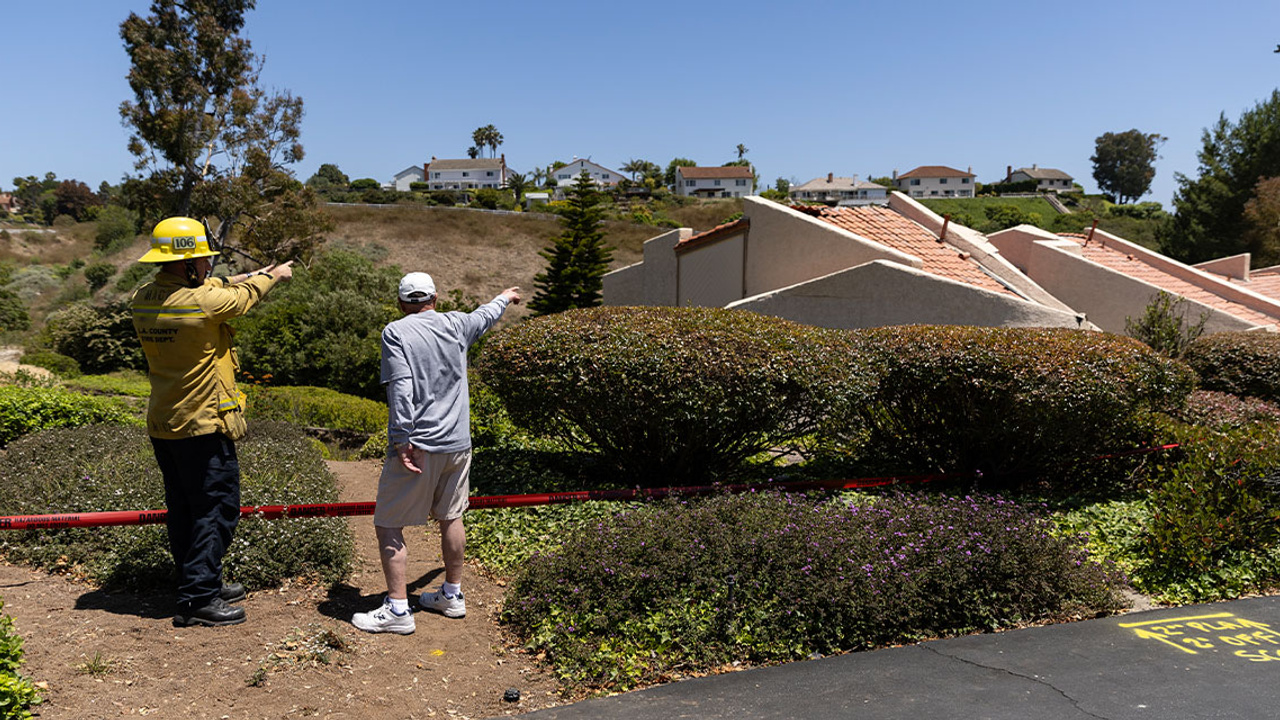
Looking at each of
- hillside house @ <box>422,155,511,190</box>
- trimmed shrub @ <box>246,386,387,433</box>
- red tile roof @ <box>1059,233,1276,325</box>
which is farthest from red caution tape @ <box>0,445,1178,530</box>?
hillside house @ <box>422,155,511,190</box>

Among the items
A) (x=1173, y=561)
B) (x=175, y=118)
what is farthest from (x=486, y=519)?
(x=175, y=118)

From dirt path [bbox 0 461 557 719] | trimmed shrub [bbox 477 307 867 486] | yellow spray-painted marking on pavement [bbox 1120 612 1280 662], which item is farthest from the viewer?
trimmed shrub [bbox 477 307 867 486]

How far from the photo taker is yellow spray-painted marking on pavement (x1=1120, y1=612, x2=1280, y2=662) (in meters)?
4.57

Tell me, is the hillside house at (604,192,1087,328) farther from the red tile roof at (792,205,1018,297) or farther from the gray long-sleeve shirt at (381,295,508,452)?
the gray long-sleeve shirt at (381,295,508,452)

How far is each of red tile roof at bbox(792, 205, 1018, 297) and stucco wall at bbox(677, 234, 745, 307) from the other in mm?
1686

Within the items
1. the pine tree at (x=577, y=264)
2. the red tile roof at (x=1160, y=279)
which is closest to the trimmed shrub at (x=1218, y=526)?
the red tile roof at (x=1160, y=279)

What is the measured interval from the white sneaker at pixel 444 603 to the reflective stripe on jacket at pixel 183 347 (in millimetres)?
1425

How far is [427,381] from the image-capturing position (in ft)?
14.9

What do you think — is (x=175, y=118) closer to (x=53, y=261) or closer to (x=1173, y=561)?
(x=1173, y=561)

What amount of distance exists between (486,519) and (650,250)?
51.0ft

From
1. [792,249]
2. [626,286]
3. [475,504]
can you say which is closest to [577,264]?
[626,286]

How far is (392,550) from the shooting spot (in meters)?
4.60

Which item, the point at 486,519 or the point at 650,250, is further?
the point at 650,250

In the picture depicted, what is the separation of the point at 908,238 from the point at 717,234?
156 inches
